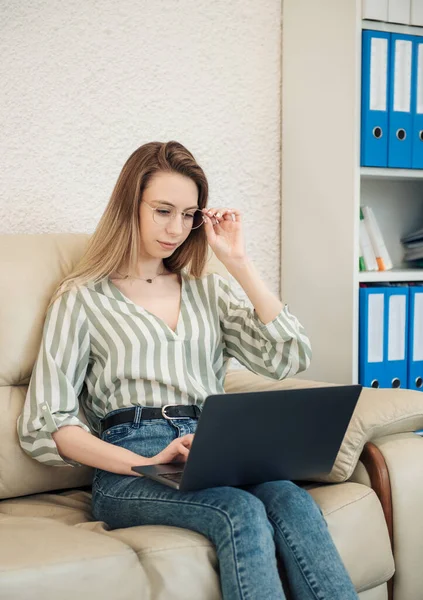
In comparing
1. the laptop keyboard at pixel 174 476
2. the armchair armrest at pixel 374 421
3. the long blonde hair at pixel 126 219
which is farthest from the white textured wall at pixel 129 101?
the laptop keyboard at pixel 174 476

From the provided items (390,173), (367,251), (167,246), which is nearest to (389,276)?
(367,251)

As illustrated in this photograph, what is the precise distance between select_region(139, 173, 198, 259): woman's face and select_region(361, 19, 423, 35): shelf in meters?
0.84

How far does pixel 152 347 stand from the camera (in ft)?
5.76

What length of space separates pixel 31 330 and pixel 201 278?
15.8 inches

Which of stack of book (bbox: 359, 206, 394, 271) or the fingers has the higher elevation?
the fingers

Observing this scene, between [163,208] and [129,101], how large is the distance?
0.64 m

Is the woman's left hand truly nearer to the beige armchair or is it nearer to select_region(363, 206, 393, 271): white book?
the beige armchair

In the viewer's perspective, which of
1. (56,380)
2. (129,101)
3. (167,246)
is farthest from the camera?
(129,101)

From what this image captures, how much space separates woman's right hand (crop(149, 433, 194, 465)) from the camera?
1537mm

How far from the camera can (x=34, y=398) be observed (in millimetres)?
1694

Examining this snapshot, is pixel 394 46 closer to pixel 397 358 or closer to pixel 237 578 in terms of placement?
pixel 397 358

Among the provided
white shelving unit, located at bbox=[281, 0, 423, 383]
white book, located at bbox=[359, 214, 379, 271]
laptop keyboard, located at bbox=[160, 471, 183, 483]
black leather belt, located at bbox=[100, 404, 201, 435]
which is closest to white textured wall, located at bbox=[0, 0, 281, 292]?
white shelving unit, located at bbox=[281, 0, 423, 383]

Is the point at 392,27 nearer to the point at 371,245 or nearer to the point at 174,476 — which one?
the point at 371,245

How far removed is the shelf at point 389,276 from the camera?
93.1 inches
